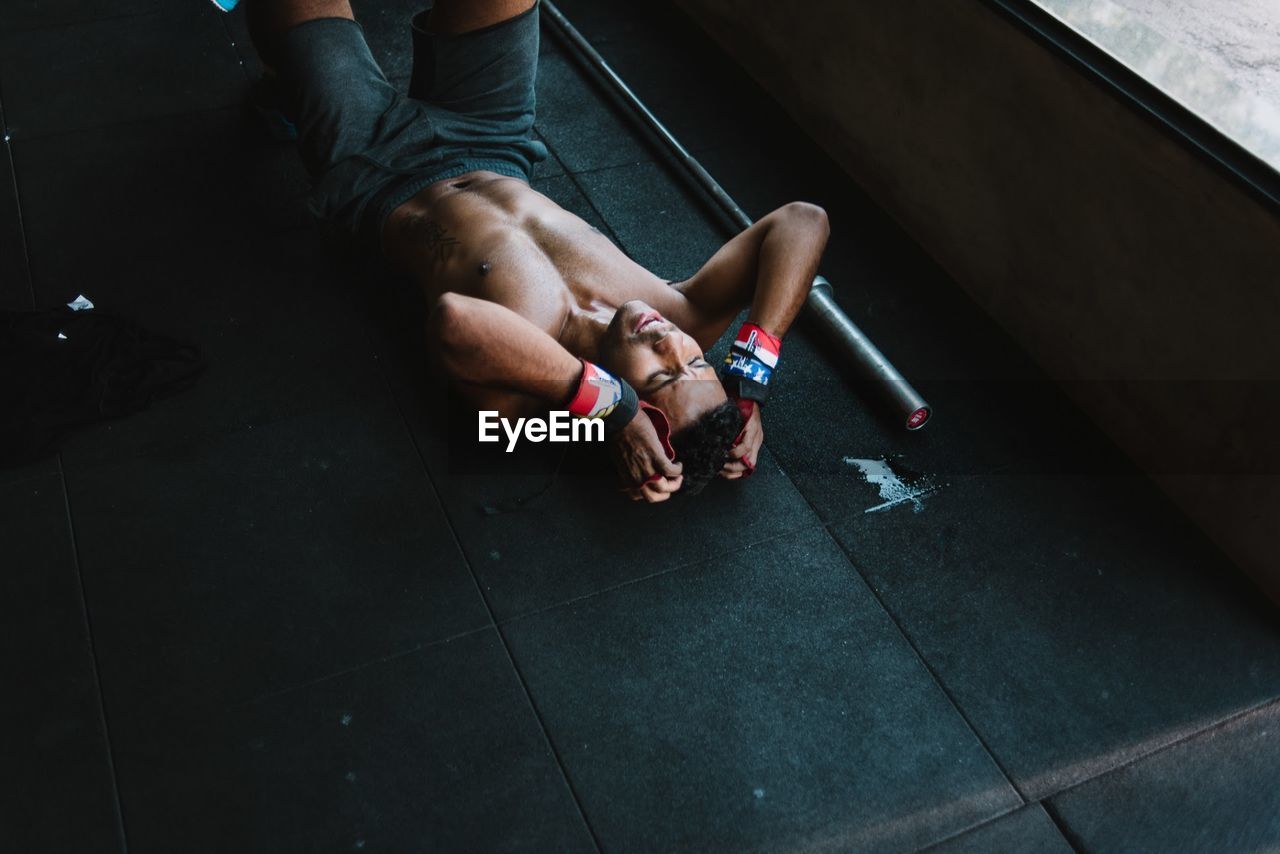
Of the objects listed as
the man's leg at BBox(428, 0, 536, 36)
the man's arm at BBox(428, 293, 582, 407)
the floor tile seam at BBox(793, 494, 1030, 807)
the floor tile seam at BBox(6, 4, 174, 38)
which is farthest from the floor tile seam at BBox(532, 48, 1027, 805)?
the floor tile seam at BBox(6, 4, 174, 38)

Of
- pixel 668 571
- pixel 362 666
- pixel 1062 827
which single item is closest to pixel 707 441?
pixel 668 571

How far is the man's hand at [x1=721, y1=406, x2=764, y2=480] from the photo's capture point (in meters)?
2.90

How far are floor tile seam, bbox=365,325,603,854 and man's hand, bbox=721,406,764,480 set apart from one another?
0.70m

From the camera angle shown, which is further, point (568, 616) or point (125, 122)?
point (125, 122)

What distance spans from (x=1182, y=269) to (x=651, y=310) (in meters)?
1.32

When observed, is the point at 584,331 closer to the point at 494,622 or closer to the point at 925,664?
the point at 494,622

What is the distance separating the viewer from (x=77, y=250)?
3508 mm

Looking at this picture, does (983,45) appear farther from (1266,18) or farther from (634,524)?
(634,524)

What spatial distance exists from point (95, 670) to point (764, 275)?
6.33 ft

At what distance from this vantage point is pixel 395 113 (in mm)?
3303

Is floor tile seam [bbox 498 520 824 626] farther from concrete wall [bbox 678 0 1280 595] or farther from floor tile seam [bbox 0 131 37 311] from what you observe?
floor tile seam [bbox 0 131 37 311]

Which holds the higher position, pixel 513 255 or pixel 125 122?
pixel 513 255

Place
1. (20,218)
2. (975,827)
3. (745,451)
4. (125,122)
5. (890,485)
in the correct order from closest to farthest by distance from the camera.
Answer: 1. (975,827)
2. (745,451)
3. (890,485)
4. (20,218)
5. (125,122)

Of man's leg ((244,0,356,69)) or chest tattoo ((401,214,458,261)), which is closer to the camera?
chest tattoo ((401,214,458,261))
